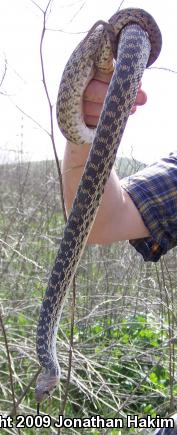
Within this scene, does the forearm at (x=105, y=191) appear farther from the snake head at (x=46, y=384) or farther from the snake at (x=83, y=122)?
the snake head at (x=46, y=384)

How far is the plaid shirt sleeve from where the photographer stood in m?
3.27

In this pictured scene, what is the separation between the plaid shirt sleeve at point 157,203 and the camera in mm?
3270

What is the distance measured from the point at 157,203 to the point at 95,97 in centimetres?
83

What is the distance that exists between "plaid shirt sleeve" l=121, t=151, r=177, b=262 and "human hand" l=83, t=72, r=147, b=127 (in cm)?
61

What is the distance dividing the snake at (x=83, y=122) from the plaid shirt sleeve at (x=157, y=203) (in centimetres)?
61

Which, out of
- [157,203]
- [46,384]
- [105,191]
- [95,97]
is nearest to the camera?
[46,384]

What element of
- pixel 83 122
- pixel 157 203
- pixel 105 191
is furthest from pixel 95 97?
pixel 157 203

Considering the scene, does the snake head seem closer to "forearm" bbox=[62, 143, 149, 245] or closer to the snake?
the snake

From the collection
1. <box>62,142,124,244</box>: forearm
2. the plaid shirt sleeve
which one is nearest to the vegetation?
the plaid shirt sleeve

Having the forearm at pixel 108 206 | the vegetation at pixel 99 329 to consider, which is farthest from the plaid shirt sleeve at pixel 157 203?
the vegetation at pixel 99 329

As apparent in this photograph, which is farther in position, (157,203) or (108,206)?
(157,203)

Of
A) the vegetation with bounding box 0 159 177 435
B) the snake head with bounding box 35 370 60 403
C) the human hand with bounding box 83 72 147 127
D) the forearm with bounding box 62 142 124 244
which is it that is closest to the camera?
the snake head with bounding box 35 370 60 403

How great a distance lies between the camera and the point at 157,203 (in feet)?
11.0

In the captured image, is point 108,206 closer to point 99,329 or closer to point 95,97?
point 95,97
